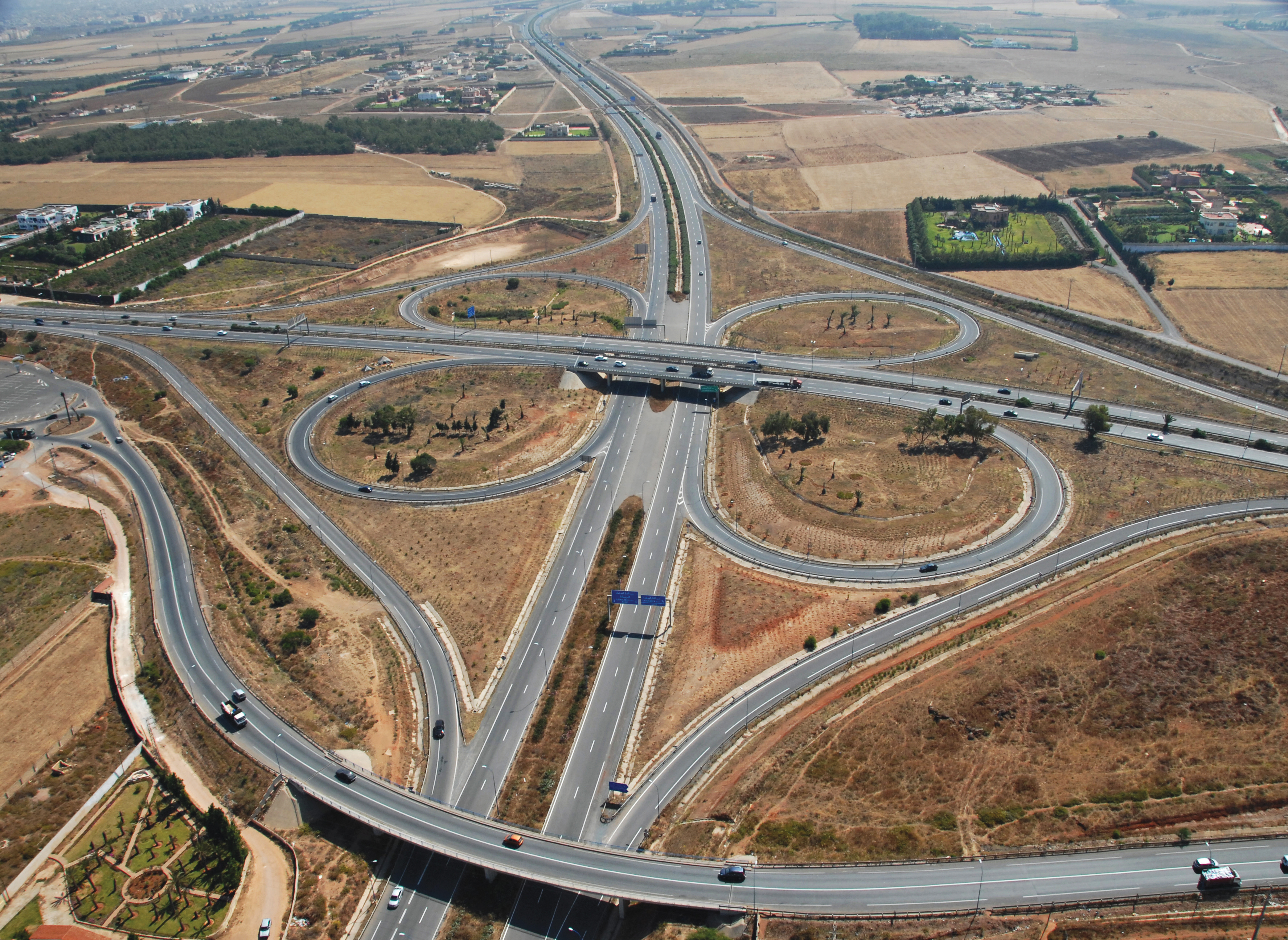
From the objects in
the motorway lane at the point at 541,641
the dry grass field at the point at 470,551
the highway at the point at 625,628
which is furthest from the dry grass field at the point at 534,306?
the dry grass field at the point at 470,551

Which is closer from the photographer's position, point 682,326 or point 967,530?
point 967,530

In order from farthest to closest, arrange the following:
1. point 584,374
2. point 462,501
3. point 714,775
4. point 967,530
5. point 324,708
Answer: point 584,374, point 462,501, point 967,530, point 324,708, point 714,775

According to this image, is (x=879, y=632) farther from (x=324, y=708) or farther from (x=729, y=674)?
(x=324, y=708)

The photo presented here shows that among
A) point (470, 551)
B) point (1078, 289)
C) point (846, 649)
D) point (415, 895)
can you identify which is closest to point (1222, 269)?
point (1078, 289)

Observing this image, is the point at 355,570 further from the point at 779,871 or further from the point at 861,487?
the point at 861,487

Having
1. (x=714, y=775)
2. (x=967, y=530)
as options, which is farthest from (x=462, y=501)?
(x=967, y=530)

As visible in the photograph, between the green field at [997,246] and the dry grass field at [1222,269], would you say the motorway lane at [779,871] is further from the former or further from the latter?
the green field at [997,246]

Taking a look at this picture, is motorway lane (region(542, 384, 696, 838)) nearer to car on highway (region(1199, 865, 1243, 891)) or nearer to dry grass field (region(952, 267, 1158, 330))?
car on highway (region(1199, 865, 1243, 891))
